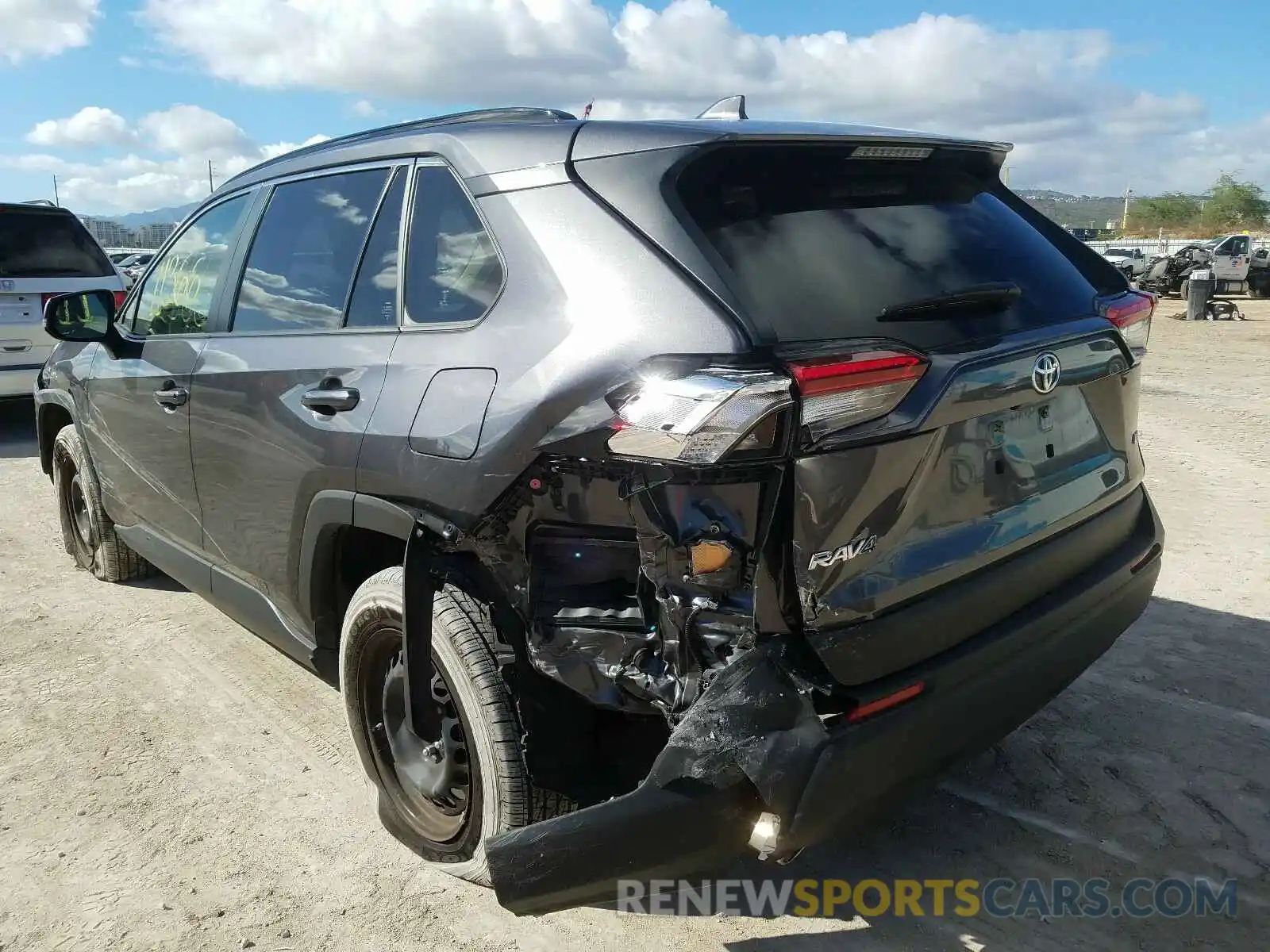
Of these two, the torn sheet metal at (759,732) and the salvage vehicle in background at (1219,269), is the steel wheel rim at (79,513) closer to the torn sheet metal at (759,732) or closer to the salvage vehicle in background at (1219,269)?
the torn sheet metal at (759,732)

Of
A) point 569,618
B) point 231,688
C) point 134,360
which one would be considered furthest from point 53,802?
point 569,618

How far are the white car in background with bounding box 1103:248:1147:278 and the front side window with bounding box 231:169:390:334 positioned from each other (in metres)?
30.0

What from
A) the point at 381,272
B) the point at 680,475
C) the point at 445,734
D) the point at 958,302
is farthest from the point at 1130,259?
the point at 680,475

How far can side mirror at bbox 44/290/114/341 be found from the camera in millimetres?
4168

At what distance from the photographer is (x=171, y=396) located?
3.73 metres

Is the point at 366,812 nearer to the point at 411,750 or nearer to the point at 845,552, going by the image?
the point at 411,750

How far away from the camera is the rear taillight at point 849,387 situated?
76.1 inches

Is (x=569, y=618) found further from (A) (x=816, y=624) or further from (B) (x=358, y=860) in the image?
(B) (x=358, y=860)

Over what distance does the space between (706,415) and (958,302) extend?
0.75 metres

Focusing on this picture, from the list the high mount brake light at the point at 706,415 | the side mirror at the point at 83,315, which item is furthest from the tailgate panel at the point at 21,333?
the high mount brake light at the point at 706,415

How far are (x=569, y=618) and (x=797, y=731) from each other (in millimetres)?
552

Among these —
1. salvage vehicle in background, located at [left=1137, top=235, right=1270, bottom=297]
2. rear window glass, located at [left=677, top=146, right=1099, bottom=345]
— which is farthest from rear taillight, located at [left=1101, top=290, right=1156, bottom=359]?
salvage vehicle in background, located at [left=1137, top=235, right=1270, bottom=297]

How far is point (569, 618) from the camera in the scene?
2.20 m

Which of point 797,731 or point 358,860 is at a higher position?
point 797,731
